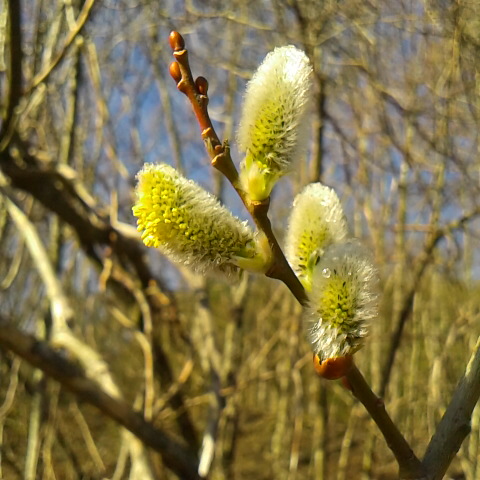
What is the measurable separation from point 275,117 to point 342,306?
182mm

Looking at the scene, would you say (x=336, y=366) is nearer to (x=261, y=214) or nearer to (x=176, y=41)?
(x=261, y=214)

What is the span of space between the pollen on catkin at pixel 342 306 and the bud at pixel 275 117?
0.33 feet

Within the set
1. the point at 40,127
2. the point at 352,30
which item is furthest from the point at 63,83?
the point at 352,30

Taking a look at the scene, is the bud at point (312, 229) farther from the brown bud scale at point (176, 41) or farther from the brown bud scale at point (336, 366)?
the brown bud scale at point (176, 41)

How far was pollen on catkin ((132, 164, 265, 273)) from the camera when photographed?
1.84 feet

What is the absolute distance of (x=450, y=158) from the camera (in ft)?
7.54

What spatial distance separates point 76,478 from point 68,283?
3.08 feet

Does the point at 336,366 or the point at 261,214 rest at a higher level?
the point at 261,214

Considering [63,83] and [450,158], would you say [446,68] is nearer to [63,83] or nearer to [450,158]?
[450,158]

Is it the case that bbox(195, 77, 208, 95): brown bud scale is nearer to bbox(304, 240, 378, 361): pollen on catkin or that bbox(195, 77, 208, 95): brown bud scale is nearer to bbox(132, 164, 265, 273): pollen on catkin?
bbox(132, 164, 265, 273): pollen on catkin

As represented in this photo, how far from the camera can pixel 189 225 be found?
56cm

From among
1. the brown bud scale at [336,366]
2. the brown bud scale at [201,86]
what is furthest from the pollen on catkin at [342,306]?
the brown bud scale at [201,86]

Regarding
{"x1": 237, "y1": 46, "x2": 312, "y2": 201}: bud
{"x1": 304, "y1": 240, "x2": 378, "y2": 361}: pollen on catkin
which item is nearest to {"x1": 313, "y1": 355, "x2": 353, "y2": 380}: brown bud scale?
{"x1": 304, "y1": 240, "x2": 378, "y2": 361}: pollen on catkin

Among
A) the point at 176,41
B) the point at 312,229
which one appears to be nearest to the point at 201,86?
the point at 176,41
